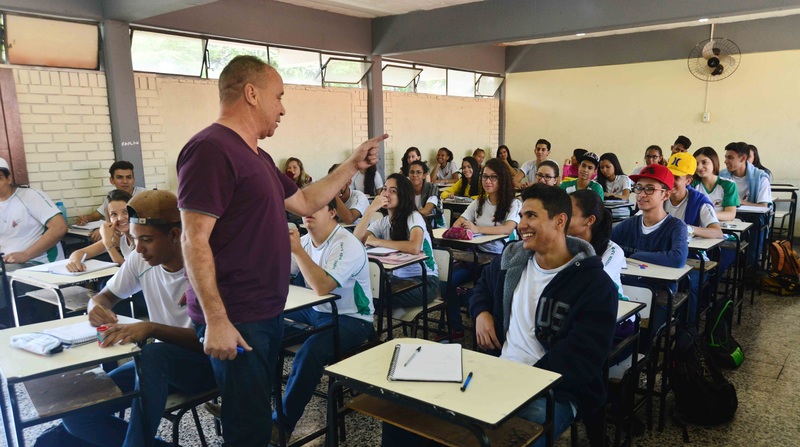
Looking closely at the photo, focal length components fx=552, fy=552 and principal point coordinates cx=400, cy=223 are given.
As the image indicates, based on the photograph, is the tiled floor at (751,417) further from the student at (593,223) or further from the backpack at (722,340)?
the student at (593,223)

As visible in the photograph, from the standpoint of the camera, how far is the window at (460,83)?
9.66 metres

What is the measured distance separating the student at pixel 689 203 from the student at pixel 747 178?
1.78m

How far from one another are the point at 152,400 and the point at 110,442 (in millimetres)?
421

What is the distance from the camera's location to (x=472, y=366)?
1646mm

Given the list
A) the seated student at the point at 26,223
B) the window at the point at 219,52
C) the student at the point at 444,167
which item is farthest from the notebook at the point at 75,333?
the student at the point at 444,167

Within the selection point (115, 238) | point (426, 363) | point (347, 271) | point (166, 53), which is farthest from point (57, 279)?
point (166, 53)

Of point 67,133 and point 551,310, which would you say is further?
point 67,133

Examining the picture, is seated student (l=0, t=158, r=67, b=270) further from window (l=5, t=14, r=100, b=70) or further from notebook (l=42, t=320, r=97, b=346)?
notebook (l=42, t=320, r=97, b=346)

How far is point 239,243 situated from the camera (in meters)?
1.57

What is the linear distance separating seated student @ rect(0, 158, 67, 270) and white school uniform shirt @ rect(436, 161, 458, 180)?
587 centimetres

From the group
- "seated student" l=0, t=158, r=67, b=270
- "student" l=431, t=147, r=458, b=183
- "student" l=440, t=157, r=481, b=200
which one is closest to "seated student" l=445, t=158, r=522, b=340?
"student" l=440, t=157, r=481, b=200

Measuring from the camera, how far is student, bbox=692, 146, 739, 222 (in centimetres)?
459

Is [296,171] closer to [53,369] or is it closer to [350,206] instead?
[350,206]

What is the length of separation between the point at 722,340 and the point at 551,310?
1.98m
